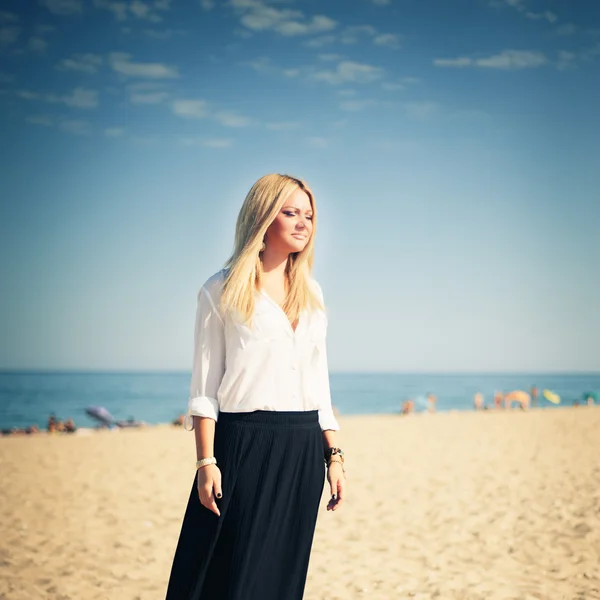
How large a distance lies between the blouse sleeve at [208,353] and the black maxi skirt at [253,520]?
0.10m

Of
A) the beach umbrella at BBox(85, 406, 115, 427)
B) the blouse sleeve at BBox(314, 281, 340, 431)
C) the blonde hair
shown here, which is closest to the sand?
the blouse sleeve at BBox(314, 281, 340, 431)

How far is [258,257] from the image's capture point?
99.7 inches

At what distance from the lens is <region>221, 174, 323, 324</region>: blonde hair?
7.84 feet

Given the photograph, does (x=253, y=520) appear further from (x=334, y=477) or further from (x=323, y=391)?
(x=323, y=391)

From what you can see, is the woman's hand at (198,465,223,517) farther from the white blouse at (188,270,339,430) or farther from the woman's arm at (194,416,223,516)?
the white blouse at (188,270,339,430)

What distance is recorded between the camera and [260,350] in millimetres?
2396

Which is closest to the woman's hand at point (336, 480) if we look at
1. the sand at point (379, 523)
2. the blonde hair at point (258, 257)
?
the blonde hair at point (258, 257)

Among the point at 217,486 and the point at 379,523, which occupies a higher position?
the point at 217,486

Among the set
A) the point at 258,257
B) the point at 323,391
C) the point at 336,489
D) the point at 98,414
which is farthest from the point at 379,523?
the point at 98,414

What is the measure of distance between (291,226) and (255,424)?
68cm

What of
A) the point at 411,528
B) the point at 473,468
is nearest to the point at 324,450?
the point at 411,528

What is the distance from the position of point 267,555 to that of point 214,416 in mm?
467

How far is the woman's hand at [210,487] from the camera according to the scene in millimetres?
2287

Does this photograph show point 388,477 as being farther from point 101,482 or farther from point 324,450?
point 324,450
